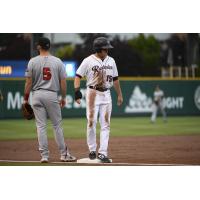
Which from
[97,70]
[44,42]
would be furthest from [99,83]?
[44,42]

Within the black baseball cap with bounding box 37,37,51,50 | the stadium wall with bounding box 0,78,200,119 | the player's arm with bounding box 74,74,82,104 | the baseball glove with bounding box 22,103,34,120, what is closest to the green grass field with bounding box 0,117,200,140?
the stadium wall with bounding box 0,78,200,119

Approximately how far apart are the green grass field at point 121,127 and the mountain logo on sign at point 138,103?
275 mm

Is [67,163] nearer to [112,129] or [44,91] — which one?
[44,91]

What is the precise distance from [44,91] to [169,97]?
10.1 metres

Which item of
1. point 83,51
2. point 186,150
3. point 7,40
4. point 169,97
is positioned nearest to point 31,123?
point 83,51

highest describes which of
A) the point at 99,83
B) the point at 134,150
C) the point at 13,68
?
the point at 13,68

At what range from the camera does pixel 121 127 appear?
52.4 feet

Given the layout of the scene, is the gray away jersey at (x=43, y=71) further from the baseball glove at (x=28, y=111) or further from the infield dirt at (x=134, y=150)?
the infield dirt at (x=134, y=150)

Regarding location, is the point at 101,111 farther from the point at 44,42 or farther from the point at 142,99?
the point at 142,99

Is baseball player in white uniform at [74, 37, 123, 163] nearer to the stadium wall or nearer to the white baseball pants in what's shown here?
the white baseball pants

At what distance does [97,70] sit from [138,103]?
10.8m

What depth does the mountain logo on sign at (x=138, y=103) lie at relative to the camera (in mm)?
18703

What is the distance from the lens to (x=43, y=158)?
27.6 feet

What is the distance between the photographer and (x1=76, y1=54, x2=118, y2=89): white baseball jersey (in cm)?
849
